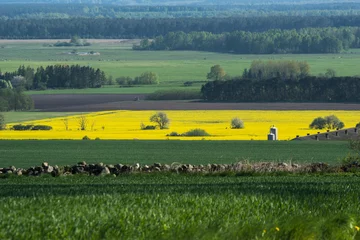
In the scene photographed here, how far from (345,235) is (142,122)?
4815 centimetres

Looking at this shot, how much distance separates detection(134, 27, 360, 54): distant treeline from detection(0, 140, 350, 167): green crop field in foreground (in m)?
130

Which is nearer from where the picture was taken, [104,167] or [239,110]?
[104,167]

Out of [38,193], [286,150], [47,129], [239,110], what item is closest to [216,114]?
[239,110]

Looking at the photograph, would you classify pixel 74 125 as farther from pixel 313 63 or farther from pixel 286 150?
pixel 313 63

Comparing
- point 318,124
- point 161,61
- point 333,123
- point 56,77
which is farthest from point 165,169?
point 161,61

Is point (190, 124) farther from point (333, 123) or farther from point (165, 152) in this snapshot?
point (165, 152)

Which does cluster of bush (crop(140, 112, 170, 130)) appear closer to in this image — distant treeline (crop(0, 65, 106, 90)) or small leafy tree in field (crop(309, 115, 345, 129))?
small leafy tree in field (crop(309, 115, 345, 129))

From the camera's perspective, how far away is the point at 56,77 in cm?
10100

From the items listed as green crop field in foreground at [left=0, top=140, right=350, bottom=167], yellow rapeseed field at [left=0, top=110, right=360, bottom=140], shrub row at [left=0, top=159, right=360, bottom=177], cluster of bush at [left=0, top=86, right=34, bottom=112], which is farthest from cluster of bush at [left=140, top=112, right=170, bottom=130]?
shrub row at [left=0, top=159, right=360, bottom=177]

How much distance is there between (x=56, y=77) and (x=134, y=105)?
26914 millimetres

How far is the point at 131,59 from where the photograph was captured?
513 feet

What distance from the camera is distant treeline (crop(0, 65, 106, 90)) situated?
99.3 meters

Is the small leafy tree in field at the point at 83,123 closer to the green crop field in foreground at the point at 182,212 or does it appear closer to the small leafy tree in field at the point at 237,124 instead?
the small leafy tree in field at the point at 237,124

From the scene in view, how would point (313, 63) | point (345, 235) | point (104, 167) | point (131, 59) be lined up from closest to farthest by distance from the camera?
1. point (345, 235)
2. point (104, 167)
3. point (313, 63)
4. point (131, 59)
